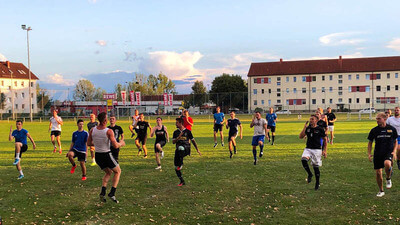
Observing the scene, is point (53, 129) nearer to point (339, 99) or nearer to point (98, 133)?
point (98, 133)

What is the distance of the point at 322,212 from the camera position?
6363 millimetres

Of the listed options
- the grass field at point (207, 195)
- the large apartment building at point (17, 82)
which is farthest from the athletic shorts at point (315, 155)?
the large apartment building at point (17, 82)

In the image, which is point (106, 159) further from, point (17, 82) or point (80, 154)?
point (17, 82)

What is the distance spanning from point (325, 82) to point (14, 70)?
78.8m

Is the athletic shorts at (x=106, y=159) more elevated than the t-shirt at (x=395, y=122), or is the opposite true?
the t-shirt at (x=395, y=122)

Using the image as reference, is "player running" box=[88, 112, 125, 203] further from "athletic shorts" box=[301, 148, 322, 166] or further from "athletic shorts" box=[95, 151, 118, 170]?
"athletic shorts" box=[301, 148, 322, 166]

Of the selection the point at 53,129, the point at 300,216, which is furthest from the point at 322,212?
the point at 53,129

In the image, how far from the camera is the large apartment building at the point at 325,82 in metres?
67.6

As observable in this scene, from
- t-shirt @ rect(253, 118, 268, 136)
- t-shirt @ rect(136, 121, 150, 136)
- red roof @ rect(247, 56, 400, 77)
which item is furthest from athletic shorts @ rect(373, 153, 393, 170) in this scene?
red roof @ rect(247, 56, 400, 77)

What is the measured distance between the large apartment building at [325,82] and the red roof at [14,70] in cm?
5873

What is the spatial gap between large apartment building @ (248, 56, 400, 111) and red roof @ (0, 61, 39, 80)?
5873 centimetres

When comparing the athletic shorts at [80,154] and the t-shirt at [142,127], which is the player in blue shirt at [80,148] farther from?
the t-shirt at [142,127]

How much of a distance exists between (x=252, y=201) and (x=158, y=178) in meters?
3.47

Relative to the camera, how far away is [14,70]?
82.4m
